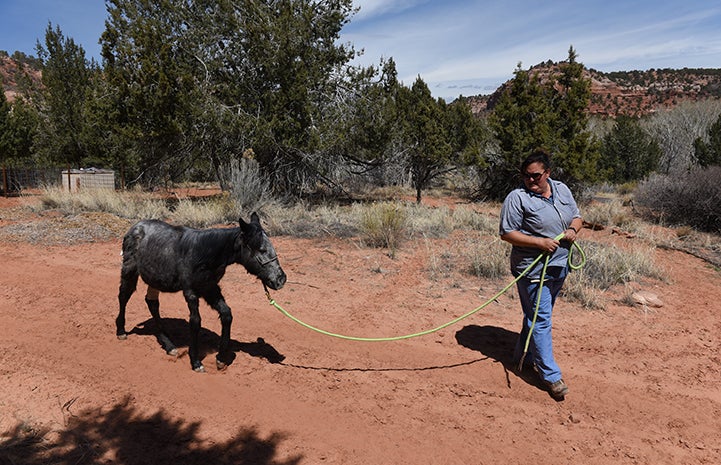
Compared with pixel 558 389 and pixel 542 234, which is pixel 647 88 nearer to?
pixel 542 234

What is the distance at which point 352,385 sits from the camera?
4.26 meters

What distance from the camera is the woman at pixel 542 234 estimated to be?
4.09 m

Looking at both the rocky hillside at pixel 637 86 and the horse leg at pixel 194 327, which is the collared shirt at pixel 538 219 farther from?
the rocky hillside at pixel 637 86

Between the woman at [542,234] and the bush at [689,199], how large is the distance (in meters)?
11.7

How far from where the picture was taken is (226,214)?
1265 centimetres

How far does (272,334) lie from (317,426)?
2037mm

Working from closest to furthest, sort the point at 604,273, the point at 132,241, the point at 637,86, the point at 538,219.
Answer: the point at 538,219
the point at 132,241
the point at 604,273
the point at 637,86

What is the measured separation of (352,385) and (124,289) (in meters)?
2.82

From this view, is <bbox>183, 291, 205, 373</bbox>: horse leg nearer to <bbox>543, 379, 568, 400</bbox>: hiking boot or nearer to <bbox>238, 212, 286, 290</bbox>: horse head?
<bbox>238, 212, 286, 290</bbox>: horse head

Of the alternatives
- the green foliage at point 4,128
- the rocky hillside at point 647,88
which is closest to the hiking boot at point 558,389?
the green foliage at point 4,128

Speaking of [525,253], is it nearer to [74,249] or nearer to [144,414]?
[144,414]

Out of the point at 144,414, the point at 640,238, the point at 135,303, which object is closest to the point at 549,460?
the point at 144,414

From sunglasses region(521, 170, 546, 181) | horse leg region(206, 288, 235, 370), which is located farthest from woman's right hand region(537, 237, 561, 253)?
horse leg region(206, 288, 235, 370)

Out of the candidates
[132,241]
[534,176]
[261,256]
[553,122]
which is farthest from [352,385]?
[553,122]
